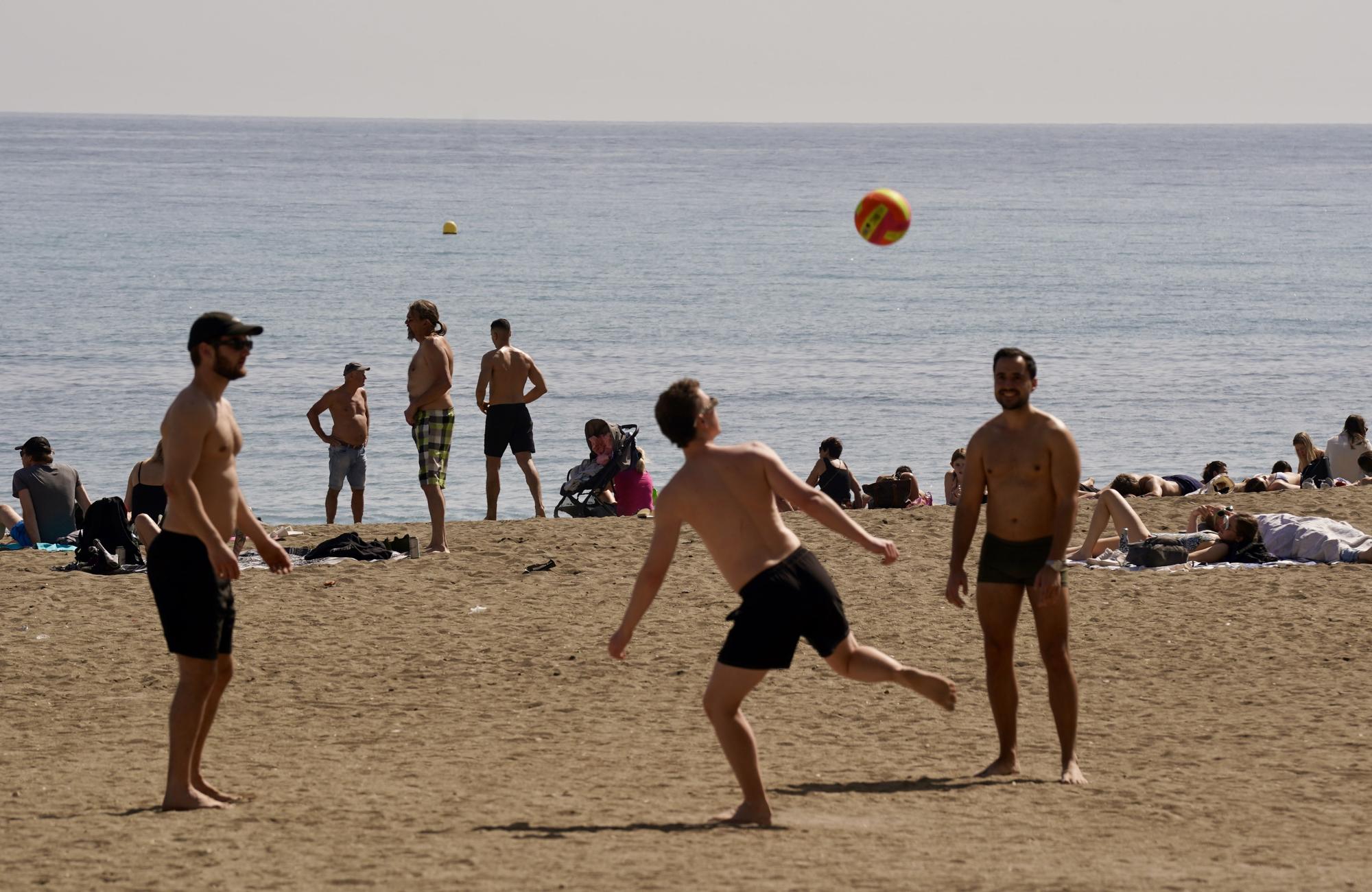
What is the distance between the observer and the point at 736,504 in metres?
5.66

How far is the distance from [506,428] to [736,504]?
810 cm

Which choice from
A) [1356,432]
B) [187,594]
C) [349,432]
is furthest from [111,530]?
[1356,432]

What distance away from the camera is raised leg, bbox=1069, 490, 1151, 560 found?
11.7m

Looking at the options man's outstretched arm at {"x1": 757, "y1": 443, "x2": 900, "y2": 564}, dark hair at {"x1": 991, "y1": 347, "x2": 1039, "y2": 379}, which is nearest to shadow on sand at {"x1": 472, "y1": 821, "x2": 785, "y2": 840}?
man's outstretched arm at {"x1": 757, "y1": 443, "x2": 900, "y2": 564}

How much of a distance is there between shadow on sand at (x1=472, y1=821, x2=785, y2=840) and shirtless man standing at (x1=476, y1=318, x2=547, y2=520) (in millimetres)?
7551

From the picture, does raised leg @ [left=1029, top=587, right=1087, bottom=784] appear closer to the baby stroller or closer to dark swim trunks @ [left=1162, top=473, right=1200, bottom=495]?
the baby stroller

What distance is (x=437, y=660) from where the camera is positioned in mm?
9086

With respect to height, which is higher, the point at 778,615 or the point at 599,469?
the point at 778,615

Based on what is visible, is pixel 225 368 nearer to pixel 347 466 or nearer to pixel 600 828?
pixel 600 828

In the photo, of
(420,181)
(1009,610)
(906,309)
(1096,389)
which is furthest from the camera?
(420,181)

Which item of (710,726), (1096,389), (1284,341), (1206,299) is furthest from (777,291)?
(710,726)

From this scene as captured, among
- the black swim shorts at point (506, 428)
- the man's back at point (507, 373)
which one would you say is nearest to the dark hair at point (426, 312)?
the man's back at point (507, 373)

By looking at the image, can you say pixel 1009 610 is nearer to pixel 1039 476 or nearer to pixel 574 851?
pixel 1039 476

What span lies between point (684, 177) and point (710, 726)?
5235 inches
